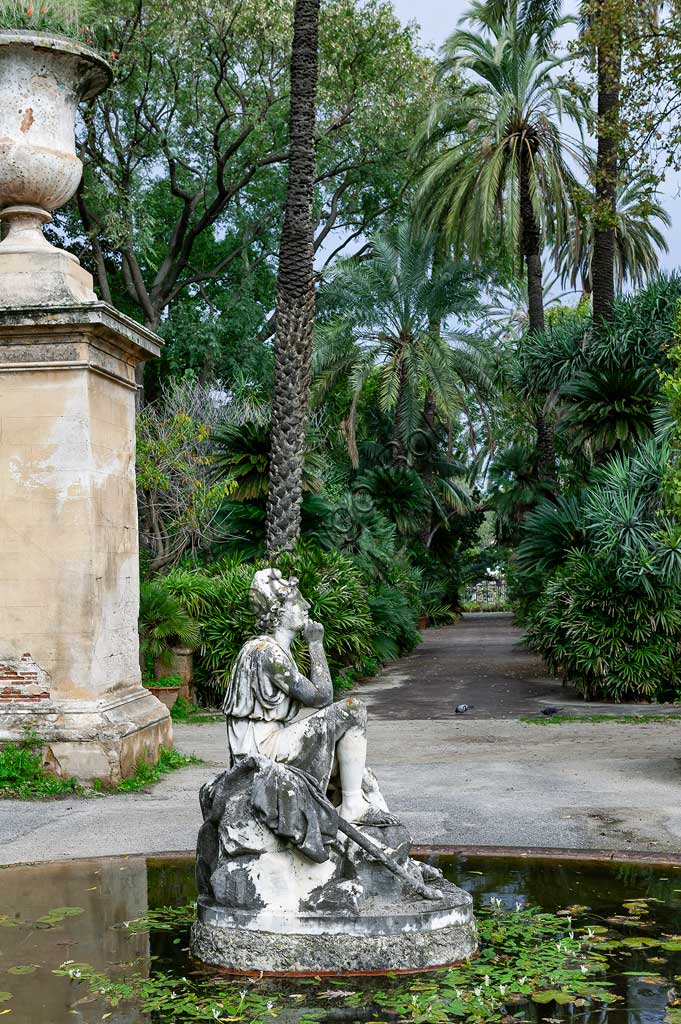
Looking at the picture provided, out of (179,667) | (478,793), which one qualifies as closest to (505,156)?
(179,667)

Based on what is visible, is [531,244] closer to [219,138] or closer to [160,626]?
[219,138]

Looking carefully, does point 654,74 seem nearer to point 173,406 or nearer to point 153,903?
point 173,406

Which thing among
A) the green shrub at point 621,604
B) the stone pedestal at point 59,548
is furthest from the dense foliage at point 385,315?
the stone pedestal at point 59,548

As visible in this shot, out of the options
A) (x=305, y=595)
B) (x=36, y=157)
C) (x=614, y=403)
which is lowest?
A: (x=305, y=595)

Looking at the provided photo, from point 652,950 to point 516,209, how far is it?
69.1 ft

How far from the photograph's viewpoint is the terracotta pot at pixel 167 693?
13.8m

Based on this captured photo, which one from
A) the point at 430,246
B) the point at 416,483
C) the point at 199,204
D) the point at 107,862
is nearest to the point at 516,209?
the point at 430,246

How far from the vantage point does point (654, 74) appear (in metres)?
14.4

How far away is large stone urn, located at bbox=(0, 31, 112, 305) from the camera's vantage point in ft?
28.8

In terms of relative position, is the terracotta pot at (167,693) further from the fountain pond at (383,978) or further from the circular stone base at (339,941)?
the circular stone base at (339,941)

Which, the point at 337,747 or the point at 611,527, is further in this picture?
the point at 611,527

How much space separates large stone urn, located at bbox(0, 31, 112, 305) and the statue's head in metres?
4.27

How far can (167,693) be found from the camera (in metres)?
13.9

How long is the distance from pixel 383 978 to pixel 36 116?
23.6 feet
